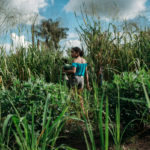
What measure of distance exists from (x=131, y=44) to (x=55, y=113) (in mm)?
2177

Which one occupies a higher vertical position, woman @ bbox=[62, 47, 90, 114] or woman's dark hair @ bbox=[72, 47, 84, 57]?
woman's dark hair @ bbox=[72, 47, 84, 57]

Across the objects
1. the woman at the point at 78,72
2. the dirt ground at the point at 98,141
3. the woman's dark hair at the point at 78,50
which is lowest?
the dirt ground at the point at 98,141

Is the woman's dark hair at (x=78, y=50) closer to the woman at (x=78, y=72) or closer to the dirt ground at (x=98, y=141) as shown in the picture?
the woman at (x=78, y=72)

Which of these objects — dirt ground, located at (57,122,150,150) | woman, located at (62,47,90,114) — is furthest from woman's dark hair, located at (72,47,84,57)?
dirt ground, located at (57,122,150,150)

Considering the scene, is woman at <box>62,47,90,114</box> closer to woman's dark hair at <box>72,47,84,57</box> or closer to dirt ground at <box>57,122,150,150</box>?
woman's dark hair at <box>72,47,84,57</box>

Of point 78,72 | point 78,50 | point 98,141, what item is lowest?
point 98,141

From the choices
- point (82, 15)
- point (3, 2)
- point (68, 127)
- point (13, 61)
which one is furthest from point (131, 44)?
point (3, 2)

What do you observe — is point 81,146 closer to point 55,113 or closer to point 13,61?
point 55,113

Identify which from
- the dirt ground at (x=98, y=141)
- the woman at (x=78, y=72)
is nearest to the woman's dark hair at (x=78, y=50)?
the woman at (x=78, y=72)

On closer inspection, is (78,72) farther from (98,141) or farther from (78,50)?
(98,141)

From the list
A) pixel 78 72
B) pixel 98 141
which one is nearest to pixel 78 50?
pixel 78 72

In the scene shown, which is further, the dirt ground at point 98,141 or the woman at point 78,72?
the woman at point 78,72

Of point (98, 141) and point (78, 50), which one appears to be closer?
point (98, 141)

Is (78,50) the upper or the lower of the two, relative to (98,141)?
upper
